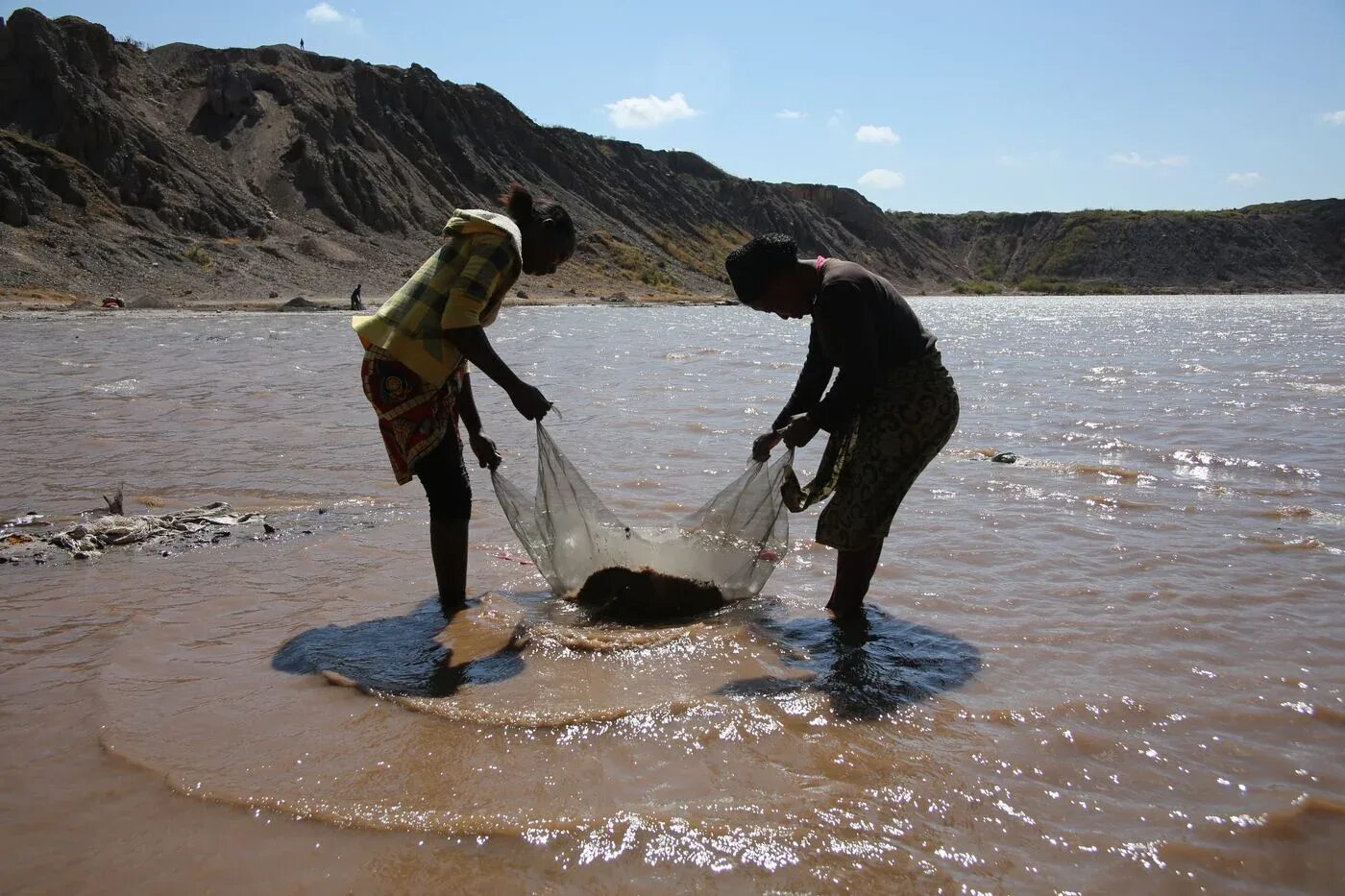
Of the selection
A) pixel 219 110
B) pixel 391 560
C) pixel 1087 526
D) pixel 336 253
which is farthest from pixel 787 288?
pixel 219 110

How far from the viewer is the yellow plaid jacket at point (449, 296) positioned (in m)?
3.33

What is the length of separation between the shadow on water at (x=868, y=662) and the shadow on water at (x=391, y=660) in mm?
829

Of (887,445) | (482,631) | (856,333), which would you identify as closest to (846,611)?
(887,445)

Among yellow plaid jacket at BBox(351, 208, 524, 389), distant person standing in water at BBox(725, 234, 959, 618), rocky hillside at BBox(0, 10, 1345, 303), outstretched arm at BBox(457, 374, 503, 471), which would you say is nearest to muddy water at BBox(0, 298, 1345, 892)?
distant person standing in water at BBox(725, 234, 959, 618)

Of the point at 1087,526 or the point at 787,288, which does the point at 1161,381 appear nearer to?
the point at 1087,526

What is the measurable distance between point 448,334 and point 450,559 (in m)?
0.92

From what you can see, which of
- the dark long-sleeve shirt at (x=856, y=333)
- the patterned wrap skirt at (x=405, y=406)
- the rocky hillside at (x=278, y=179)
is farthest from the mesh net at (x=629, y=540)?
the rocky hillside at (x=278, y=179)

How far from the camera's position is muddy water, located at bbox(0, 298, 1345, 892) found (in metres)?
2.04

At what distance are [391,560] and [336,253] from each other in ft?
146

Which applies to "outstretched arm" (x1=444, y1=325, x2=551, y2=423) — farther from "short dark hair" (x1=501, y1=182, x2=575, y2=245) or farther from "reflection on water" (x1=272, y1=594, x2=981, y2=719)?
"reflection on water" (x1=272, y1=594, x2=981, y2=719)

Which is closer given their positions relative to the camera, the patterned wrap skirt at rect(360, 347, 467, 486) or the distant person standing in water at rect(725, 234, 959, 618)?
the distant person standing in water at rect(725, 234, 959, 618)

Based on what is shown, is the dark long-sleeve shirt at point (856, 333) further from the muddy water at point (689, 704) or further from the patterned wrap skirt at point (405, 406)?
the patterned wrap skirt at point (405, 406)

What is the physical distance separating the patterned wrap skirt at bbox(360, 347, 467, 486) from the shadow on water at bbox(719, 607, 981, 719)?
1443mm

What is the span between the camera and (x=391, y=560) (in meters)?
4.40
